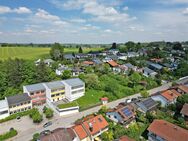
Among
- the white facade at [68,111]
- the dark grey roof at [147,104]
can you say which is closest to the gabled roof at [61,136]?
the white facade at [68,111]

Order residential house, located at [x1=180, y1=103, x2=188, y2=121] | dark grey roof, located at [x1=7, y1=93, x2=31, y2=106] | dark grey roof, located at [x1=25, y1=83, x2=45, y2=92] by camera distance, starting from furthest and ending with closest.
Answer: dark grey roof, located at [x1=25, y1=83, x2=45, y2=92]
dark grey roof, located at [x1=7, y1=93, x2=31, y2=106]
residential house, located at [x1=180, y1=103, x2=188, y2=121]

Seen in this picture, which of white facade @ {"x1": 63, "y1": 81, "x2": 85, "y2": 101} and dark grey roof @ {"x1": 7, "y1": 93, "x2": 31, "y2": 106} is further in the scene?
white facade @ {"x1": 63, "y1": 81, "x2": 85, "y2": 101}

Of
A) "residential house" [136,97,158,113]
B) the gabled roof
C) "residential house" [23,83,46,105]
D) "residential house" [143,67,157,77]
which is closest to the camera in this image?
the gabled roof

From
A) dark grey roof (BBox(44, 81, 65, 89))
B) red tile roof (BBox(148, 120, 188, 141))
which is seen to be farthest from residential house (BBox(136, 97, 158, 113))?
dark grey roof (BBox(44, 81, 65, 89))

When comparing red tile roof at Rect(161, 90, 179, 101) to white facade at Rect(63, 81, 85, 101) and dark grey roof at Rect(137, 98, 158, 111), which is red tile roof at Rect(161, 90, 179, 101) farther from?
white facade at Rect(63, 81, 85, 101)

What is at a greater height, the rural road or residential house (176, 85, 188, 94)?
residential house (176, 85, 188, 94)

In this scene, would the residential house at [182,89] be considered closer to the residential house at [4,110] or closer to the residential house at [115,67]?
the residential house at [115,67]

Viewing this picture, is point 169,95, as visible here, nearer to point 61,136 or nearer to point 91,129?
point 91,129
